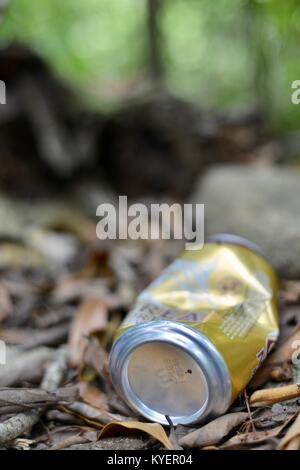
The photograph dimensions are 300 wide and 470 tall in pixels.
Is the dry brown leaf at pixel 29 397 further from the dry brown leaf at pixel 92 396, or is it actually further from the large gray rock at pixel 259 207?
the large gray rock at pixel 259 207

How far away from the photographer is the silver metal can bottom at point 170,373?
102cm

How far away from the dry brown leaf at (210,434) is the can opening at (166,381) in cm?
4

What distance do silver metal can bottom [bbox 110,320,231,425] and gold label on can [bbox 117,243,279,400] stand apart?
43 mm

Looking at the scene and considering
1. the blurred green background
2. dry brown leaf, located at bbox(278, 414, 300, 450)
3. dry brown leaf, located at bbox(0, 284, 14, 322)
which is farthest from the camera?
the blurred green background

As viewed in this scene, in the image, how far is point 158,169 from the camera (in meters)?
2.98

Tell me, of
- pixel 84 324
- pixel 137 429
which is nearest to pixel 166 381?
pixel 137 429

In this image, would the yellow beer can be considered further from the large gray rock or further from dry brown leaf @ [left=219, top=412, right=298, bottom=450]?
the large gray rock

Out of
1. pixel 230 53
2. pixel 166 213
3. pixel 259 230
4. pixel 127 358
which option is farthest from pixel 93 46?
pixel 127 358

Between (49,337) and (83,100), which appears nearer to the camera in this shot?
(49,337)

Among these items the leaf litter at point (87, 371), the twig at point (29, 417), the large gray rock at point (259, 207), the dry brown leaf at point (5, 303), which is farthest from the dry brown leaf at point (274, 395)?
the dry brown leaf at point (5, 303)

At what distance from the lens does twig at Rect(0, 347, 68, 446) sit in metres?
1.09

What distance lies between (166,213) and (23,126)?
2.92 feet

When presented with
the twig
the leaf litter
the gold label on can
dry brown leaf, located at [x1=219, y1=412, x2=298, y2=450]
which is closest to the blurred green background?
the leaf litter

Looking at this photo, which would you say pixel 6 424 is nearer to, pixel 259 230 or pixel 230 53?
pixel 259 230
